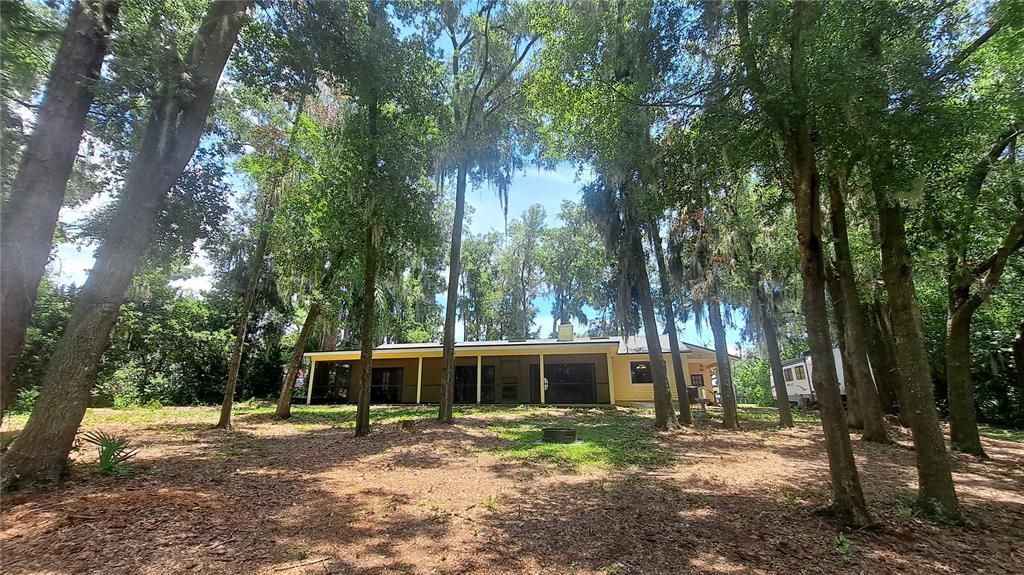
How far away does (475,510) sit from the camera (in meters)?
4.21

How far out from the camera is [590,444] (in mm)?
7906

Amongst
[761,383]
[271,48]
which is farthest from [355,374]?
[761,383]

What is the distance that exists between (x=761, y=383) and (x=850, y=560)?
95.8 feet

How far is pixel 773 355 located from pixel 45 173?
13816mm

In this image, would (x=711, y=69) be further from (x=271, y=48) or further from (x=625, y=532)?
(x=271, y=48)

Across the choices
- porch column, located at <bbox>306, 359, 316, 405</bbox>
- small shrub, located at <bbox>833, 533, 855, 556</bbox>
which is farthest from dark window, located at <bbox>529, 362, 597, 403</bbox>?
small shrub, located at <bbox>833, 533, 855, 556</bbox>

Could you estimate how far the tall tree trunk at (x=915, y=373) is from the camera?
386cm

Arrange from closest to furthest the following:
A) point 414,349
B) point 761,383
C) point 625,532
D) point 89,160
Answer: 1. point 625,532
2. point 89,160
3. point 414,349
4. point 761,383

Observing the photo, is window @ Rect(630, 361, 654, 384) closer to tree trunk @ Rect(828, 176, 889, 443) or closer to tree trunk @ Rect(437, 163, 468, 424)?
tree trunk @ Rect(828, 176, 889, 443)

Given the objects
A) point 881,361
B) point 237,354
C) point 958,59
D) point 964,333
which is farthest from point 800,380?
point 237,354

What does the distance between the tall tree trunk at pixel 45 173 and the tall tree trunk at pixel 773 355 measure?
13.3 m

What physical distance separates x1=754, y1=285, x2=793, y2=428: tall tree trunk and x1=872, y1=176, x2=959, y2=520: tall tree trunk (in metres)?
7.05

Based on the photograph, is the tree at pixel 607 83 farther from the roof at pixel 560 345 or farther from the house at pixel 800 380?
the house at pixel 800 380

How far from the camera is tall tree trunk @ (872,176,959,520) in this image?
386cm
